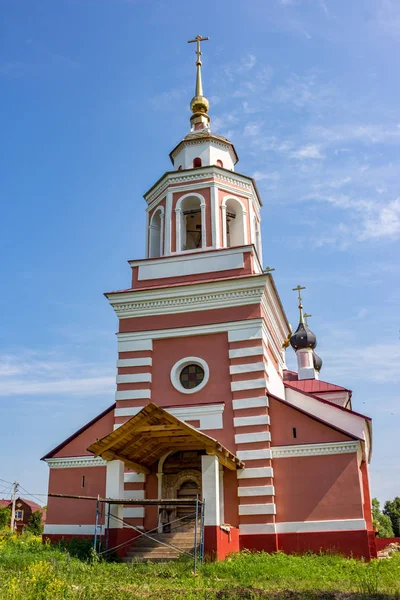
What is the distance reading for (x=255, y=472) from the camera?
13.6 metres

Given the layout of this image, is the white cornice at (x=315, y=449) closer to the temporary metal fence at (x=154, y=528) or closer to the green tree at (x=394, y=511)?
the temporary metal fence at (x=154, y=528)

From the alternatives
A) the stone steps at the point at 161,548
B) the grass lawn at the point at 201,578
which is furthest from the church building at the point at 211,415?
the grass lawn at the point at 201,578

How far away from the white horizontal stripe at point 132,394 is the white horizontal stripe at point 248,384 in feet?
7.28

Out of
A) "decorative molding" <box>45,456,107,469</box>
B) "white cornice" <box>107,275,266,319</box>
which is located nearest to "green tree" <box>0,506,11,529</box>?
"decorative molding" <box>45,456,107,469</box>

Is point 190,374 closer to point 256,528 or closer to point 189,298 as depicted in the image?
point 189,298

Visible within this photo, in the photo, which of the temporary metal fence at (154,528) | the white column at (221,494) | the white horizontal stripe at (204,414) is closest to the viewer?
the temporary metal fence at (154,528)

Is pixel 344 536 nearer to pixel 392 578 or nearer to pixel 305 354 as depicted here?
pixel 392 578

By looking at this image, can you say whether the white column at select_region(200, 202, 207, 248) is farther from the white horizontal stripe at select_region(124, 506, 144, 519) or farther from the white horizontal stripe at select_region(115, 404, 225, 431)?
the white horizontal stripe at select_region(124, 506, 144, 519)

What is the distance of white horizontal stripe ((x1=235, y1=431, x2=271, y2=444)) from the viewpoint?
13.9 meters

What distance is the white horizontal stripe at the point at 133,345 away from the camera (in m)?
15.4

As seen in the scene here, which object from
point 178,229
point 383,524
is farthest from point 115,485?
point 383,524

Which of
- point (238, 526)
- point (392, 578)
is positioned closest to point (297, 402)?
point (238, 526)

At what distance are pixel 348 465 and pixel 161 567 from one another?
511 cm

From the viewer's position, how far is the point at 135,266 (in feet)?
54.1
